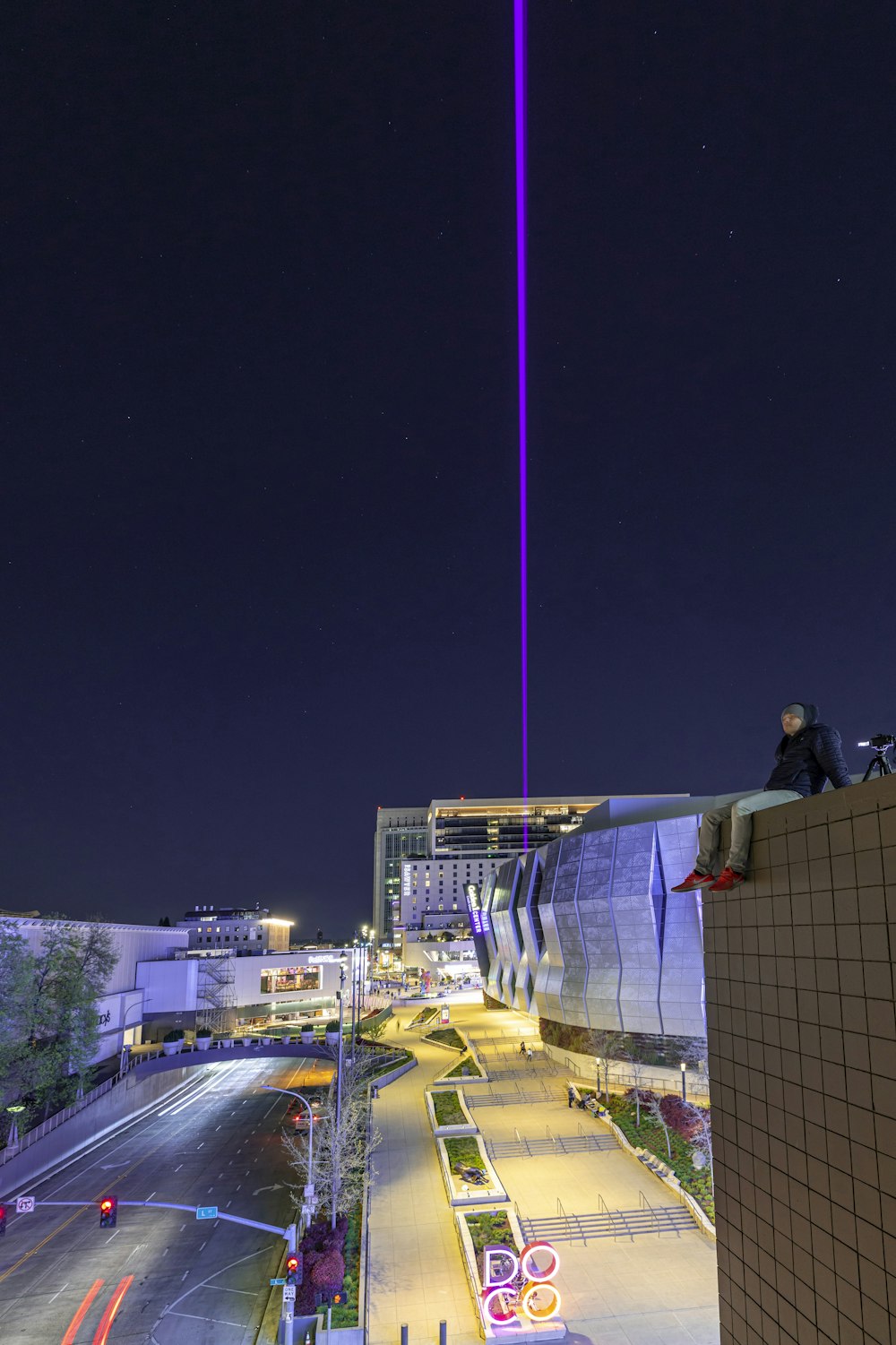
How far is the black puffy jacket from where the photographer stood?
33.3 ft

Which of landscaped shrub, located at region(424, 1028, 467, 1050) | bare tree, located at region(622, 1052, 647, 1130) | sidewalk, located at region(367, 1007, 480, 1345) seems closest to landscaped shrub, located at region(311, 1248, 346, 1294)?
sidewalk, located at region(367, 1007, 480, 1345)

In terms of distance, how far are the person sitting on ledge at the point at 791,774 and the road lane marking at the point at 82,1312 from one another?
30699 mm

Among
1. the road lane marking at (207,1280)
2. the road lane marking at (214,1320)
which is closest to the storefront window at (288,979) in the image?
the road lane marking at (207,1280)

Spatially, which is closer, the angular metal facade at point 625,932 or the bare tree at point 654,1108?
the bare tree at point 654,1108

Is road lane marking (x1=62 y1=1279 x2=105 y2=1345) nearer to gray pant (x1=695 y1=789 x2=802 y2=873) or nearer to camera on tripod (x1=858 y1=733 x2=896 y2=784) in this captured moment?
gray pant (x1=695 y1=789 x2=802 y2=873)

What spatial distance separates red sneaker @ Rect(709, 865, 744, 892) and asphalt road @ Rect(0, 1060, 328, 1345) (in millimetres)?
27987

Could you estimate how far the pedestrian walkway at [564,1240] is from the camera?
25.7 metres

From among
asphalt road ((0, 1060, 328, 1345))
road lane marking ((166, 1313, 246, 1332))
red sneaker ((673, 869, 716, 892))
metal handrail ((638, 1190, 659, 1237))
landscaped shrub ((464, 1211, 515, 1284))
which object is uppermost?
red sneaker ((673, 869, 716, 892))

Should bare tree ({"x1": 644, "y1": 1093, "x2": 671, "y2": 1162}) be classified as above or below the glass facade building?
below

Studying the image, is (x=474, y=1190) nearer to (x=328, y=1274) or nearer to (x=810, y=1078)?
(x=328, y=1274)

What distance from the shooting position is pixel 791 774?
34.4ft

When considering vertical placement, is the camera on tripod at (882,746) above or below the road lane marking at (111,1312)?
above

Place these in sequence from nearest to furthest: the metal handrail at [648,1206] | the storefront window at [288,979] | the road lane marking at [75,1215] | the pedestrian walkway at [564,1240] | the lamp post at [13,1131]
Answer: the pedestrian walkway at [564,1240] → the metal handrail at [648,1206] → the road lane marking at [75,1215] → the lamp post at [13,1131] → the storefront window at [288,979]

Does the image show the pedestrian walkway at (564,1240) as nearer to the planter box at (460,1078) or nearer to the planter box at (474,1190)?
the planter box at (474,1190)
